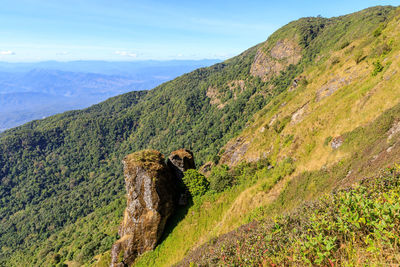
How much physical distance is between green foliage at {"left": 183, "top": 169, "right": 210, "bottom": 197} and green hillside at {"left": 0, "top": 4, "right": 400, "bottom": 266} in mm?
1335

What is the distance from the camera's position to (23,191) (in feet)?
497

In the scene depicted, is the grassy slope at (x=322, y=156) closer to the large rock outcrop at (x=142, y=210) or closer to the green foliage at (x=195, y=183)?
the large rock outcrop at (x=142, y=210)

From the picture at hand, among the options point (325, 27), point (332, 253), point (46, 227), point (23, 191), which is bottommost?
point (46, 227)

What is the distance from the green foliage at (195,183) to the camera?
24078 millimetres

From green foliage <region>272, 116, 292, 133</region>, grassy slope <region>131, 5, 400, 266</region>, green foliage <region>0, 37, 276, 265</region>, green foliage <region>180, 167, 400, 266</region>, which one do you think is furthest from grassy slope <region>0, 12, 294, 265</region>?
green foliage <region>180, 167, 400, 266</region>

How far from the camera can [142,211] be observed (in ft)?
72.1

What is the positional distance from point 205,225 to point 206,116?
444 ft

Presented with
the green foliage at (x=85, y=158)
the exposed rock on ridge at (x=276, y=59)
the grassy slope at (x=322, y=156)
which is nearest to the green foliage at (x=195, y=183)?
the grassy slope at (x=322, y=156)

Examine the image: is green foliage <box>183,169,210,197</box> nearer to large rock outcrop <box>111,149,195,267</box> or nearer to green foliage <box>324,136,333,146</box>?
large rock outcrop <box>111,149,195,267</box>

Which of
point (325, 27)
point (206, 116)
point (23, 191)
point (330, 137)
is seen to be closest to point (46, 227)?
point (23, 191)

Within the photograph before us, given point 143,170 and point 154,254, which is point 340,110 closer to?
point 143,170

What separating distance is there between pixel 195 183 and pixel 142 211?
6.88m

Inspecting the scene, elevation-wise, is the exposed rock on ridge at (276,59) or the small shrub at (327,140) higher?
the exposed rock on ridge at (276,59)

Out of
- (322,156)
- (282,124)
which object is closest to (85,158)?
(282,124)
